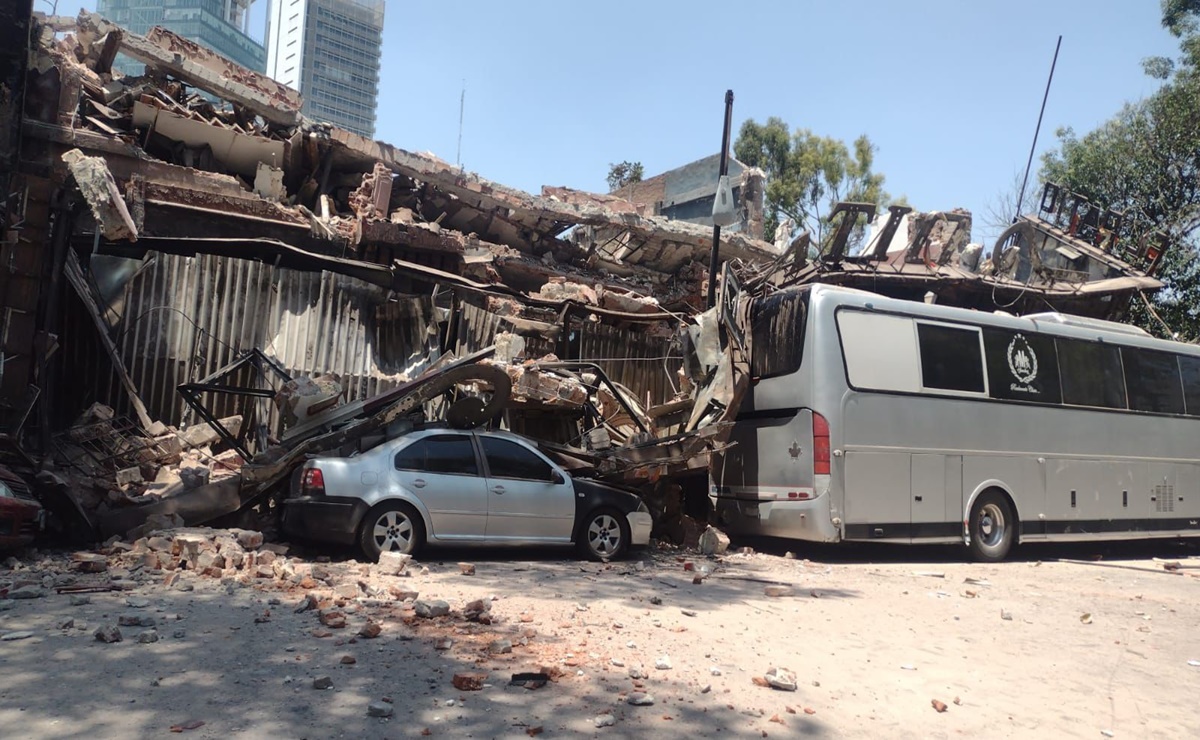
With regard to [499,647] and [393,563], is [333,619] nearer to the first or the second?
[499,647]

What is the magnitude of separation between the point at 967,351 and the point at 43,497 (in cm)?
1091

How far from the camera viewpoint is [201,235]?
12438 mm

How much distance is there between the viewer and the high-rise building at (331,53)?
116 meters

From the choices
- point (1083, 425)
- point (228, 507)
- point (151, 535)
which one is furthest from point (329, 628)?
point (1083, 425)

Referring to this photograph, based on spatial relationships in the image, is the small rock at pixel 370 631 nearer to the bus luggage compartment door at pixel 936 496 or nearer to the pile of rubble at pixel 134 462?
the pile of rubble at pixel 134 462

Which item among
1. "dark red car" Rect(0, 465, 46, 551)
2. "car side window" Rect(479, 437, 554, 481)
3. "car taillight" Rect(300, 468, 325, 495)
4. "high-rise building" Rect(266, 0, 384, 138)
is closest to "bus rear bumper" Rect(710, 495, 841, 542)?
"car side window" Rect(479, 437, 554, 481)

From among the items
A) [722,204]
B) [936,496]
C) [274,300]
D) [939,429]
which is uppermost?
[722,204]

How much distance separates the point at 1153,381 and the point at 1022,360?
3362mm

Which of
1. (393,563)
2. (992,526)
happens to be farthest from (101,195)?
(992,526)

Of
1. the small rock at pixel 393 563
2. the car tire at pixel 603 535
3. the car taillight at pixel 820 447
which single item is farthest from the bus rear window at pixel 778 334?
the small rock at pixel 393 563

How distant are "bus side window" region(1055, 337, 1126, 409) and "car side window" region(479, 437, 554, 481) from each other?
8.11 metres

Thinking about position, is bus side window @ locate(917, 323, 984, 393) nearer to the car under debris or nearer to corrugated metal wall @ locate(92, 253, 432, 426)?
the car under debris

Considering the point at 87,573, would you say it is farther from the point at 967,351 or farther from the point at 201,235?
the point at 967,351

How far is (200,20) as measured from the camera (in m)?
112
